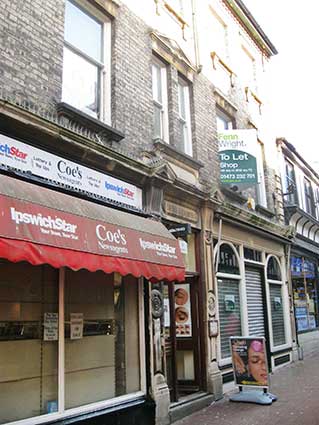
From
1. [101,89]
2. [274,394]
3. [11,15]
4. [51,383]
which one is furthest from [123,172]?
[274,394]

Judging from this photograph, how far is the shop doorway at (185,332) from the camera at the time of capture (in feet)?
28.8

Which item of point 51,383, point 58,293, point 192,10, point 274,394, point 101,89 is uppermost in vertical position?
point 192,10

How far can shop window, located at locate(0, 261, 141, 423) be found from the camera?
571cm

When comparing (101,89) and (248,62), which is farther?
(248,62)

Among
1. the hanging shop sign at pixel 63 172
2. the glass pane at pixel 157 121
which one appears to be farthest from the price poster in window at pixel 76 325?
the glass pane at pixel 157 121

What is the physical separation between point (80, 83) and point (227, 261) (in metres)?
5.65

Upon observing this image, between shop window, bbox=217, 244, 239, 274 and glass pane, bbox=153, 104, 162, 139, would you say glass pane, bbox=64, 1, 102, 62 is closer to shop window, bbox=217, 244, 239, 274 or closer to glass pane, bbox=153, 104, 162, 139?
glass pane, bbox=153, 104, 162, 139

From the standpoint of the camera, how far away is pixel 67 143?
21.3ft

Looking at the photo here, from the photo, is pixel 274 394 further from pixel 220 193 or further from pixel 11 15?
pixel 11 15

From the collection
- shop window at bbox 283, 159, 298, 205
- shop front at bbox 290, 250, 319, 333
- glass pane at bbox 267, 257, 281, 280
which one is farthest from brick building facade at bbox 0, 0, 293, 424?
shop window at bbox 283, 159, 298, 205

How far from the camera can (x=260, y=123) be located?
15047 mm

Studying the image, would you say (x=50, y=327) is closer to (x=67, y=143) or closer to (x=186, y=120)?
(x=67, y=143)

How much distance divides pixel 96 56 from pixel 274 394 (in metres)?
7.44

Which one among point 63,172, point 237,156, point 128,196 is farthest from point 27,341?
point 237,156
